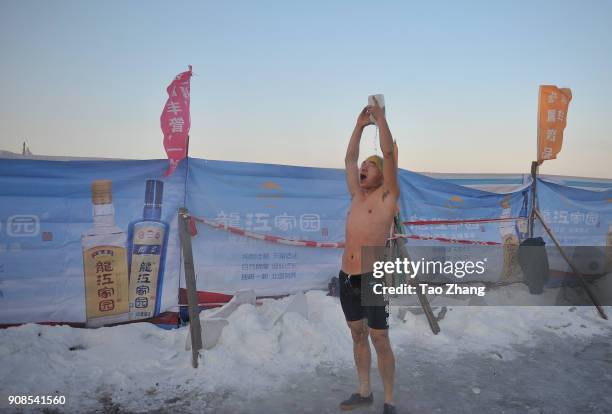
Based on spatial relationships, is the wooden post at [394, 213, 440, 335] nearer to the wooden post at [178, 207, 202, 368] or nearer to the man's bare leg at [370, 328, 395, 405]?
the man's bare leg at [370, 328, 395, 405]

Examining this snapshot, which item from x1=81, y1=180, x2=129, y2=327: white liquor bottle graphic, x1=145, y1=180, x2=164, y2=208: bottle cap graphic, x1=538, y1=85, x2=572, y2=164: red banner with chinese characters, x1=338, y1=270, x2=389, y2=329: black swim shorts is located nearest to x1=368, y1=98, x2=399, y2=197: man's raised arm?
x1=338, y1=270, x2=389, y2=329: black swim shorts

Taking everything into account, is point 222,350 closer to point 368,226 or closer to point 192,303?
point 192,303

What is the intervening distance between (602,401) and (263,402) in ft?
10.2

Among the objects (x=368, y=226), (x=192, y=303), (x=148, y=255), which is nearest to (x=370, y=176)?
(x=368, y=226)

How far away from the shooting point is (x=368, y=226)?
366 centimetres

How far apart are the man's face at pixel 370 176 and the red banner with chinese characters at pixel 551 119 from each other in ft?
20.3

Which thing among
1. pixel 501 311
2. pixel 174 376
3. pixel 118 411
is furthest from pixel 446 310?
pixel 118 411

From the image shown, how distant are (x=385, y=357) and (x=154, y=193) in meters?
3.67

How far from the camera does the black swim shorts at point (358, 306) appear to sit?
3510 millimetres

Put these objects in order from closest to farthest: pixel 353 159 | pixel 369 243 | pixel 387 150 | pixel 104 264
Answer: pixel 387 150 → pixel 369 243 → pixel 353 159 → pixel 104 264

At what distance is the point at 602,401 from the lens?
390cm

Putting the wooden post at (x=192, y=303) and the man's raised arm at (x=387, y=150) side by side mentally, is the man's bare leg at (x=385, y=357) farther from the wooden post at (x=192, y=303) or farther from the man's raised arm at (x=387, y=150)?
the wooden post at (x=192, y=303)

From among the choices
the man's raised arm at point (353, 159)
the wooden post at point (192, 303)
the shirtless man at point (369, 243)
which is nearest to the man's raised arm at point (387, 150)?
the shirtless man at point (369, 243)

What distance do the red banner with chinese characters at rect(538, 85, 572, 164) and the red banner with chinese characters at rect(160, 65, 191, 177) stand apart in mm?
6822
